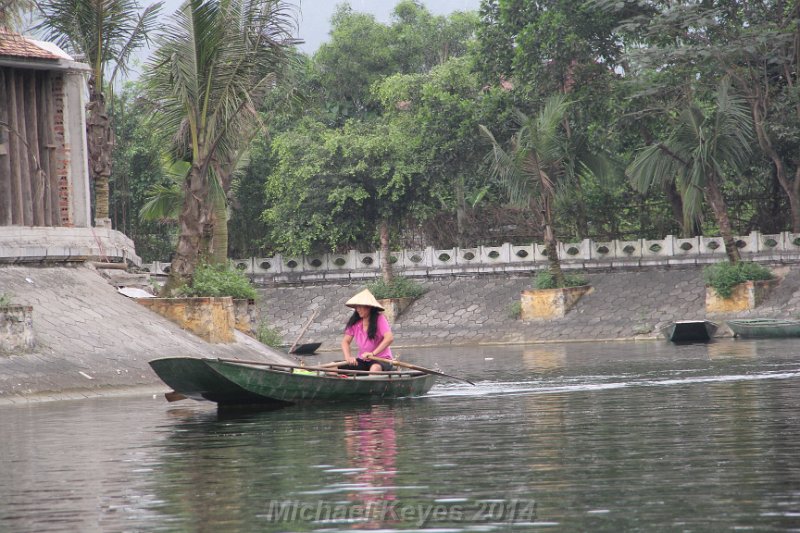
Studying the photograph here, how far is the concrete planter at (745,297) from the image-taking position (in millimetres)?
37625

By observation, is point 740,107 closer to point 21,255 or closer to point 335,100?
point 335,100

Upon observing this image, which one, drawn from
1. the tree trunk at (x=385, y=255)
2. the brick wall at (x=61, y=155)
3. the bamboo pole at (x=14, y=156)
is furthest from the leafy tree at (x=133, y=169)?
the bamboo pole at (x=14, y=156)

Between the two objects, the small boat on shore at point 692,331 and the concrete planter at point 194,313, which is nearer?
the concrete planter at point 194,313

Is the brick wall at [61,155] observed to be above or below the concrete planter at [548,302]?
above

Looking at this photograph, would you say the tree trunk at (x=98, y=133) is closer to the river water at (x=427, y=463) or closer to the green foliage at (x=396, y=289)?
the river water at (x=427, y=463)

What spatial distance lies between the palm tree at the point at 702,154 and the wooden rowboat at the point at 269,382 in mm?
22368

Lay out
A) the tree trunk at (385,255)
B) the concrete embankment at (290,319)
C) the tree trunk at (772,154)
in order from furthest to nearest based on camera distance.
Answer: the tree trunk at (385,255) → the tree trunk at (772,154) → the concrete embankment at (290,319)

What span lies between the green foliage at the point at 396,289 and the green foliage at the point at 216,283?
689 inches

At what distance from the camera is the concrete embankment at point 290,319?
1969 centimetres

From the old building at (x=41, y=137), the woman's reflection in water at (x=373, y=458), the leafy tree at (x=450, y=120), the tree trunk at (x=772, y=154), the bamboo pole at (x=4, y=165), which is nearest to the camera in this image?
the woman's reflection in water at (x=373, y=458)

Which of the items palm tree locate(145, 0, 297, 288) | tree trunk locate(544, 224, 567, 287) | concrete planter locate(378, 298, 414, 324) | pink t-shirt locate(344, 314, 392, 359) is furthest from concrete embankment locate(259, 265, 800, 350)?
pink t-shirt locate(344, 314, 392, 359)

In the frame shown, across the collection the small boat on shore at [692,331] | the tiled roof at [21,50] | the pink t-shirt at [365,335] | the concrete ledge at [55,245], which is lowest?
the small boat on shore at [692,331]

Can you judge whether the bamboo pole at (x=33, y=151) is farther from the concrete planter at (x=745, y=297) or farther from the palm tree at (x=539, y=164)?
the concrete planter at (x=745, y=297)

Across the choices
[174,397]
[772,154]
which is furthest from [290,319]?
[174,397]
